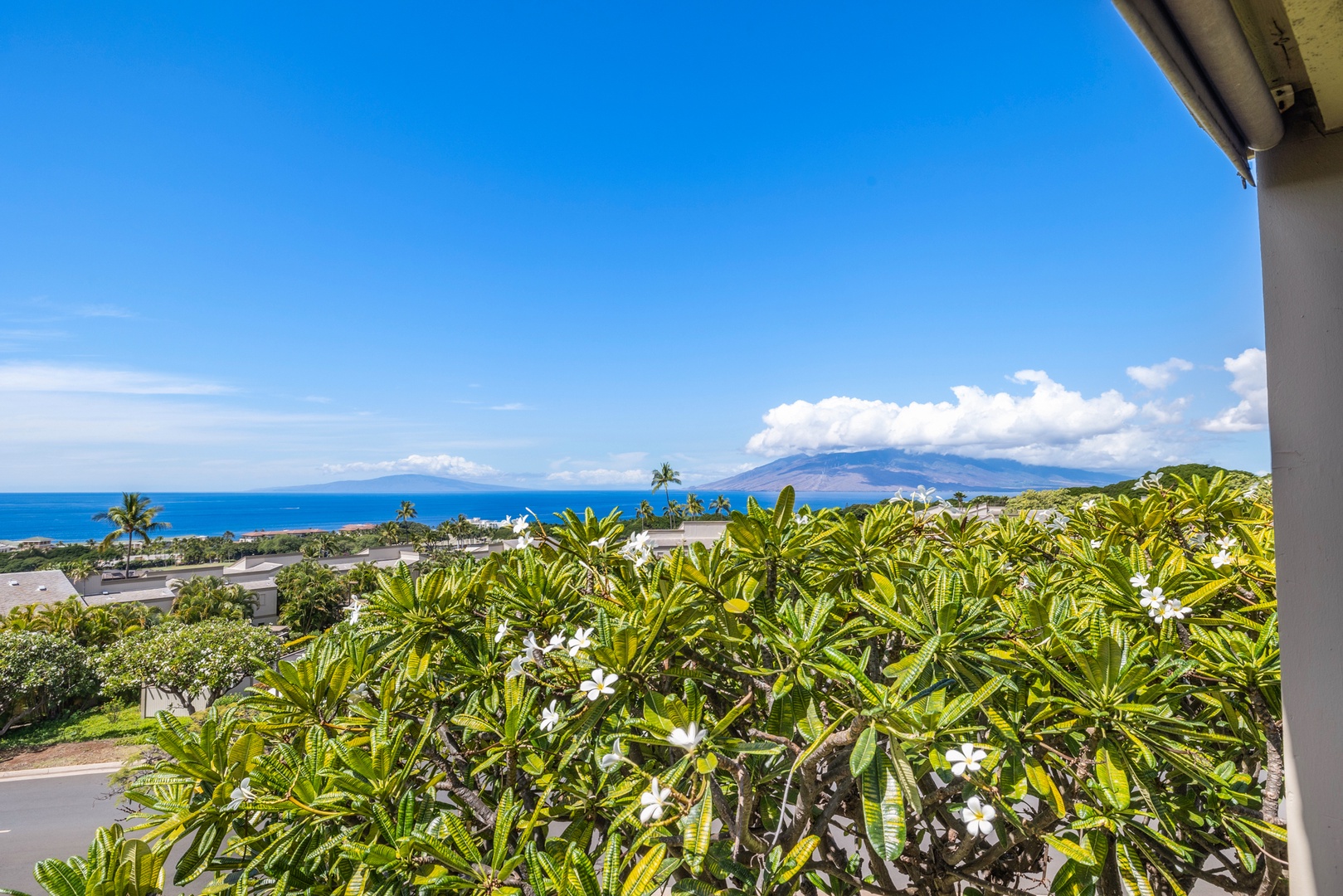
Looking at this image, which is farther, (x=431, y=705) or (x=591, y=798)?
(x=431, y=705)

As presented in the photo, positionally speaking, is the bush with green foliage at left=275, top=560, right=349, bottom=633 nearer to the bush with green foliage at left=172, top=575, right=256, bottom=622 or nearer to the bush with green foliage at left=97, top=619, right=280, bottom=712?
the bush with green foliage at left=172, top=575, right=256, bottom=622

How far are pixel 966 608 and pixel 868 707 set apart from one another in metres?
0.46

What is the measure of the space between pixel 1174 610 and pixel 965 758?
94 centimetres

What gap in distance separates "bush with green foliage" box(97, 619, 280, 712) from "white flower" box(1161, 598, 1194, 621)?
15783 mm

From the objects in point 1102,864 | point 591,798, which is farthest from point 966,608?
point 591,798

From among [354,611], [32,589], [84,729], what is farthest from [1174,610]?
[32,589]

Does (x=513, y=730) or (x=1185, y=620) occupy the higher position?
(x=1185, y=620)

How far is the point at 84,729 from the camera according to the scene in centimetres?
1475

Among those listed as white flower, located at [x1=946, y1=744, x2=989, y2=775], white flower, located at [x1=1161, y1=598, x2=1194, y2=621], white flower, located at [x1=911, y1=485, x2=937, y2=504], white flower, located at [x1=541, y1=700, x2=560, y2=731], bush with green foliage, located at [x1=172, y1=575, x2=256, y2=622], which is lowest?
bush with green foliage, located at [x1=172, y1=575, x2=256, y2=622]

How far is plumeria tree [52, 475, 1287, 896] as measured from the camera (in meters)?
1.22

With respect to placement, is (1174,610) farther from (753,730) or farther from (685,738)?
(685,738)

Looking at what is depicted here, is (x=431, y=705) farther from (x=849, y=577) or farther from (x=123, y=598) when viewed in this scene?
(x=123, y=598)

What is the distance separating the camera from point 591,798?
146 centimetres

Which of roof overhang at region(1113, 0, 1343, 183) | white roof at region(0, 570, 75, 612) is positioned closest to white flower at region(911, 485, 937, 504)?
roof overhang at region(1113, 0, 1343, 183)
